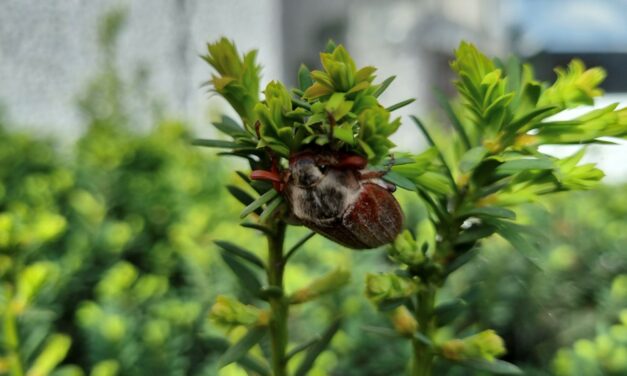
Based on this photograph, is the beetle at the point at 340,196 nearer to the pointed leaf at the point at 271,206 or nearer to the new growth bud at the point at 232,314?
the pointed leaf at the point at 271,206

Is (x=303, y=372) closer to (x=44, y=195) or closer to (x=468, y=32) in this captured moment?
(x=44, y=195)

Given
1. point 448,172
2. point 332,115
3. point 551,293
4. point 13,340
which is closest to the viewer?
point 332,115

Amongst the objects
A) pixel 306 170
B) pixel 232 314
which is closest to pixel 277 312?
pixel 232 314

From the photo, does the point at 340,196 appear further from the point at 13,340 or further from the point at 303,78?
the point at 13,340

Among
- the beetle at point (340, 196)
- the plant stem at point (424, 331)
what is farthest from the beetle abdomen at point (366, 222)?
the plant stem at point (424, 331)

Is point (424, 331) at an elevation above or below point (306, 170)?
below

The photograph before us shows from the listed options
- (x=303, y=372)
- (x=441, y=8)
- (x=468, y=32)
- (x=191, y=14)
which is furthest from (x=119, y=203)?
(x=468, y=32)

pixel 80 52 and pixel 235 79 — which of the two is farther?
pixel 80 52
